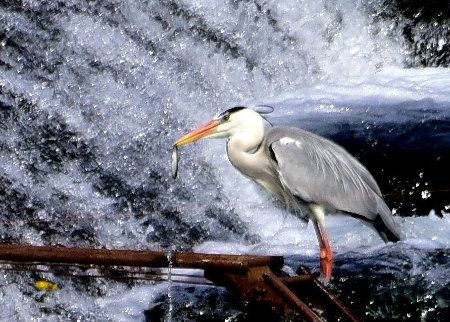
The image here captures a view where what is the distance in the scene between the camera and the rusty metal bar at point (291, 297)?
11.2ft

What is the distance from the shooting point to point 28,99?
5.99m

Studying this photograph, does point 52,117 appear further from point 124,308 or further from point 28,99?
point 124,308

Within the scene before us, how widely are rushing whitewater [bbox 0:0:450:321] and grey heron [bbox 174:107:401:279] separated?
0.77ft

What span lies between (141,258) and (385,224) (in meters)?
1.15

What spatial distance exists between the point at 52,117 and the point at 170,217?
0.82m

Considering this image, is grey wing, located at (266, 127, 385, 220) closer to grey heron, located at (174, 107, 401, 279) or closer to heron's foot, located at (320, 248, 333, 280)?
grey heron, located at (174, 107, 401, 279)

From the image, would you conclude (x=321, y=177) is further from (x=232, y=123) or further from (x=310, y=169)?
(x=232, y=123)

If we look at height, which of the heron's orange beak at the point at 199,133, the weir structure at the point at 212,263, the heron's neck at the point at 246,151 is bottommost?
the weir structure at the point at 212,263

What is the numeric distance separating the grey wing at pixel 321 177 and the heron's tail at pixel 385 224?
14 mm

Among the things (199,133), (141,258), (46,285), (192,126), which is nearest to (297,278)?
(141,258)

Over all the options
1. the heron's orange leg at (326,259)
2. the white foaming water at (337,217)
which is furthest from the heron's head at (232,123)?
the white foaming water at (337,217)

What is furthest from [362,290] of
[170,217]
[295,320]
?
[170,217]

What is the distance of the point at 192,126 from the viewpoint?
244 inches

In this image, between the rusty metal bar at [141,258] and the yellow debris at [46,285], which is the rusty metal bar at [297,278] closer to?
the rusty metal bar at [141,258]
